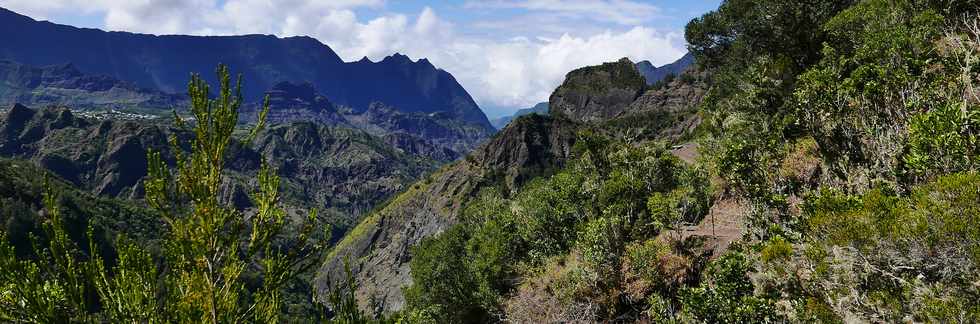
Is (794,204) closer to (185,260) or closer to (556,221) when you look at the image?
(556,221)

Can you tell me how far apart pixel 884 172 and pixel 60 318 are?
85.0ft

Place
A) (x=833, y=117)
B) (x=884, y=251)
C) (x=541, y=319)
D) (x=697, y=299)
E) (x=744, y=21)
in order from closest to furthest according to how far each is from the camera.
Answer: (x=884, y=251) < (x=697, y=299) < (x=833, y=117) < (x=541, y=319) < (x=744, y=21)

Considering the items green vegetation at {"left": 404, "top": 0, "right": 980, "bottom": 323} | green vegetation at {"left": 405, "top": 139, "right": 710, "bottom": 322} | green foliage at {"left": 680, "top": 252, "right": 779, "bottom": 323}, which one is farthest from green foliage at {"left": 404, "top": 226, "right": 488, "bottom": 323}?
green foliage at {"left": 680, "top": 252, "right": 779, "bottom": 323}

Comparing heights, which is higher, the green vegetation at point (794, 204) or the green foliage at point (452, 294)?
the green vegetation at point (794, 204)

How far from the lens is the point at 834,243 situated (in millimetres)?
13258

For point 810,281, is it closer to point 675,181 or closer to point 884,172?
point 884,172

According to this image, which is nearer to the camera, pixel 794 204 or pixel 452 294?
pixel 794 204

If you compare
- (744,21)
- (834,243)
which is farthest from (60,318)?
(744,21)

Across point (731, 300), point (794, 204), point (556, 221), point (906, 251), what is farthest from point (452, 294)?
point (906, 251)

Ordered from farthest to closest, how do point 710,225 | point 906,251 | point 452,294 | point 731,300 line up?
point 452,294, point 710,225, point 731,300, point 906,251

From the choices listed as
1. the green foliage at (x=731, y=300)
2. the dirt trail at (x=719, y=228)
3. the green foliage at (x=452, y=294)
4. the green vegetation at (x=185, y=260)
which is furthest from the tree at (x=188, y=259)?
the green foliage at (x=452, y=294)

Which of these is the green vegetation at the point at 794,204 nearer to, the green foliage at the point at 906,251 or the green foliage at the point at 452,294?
the green foliage at the point at 906,251

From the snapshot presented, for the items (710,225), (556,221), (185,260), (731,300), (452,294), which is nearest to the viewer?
(185,260)

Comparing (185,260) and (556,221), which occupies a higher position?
(185,260)
